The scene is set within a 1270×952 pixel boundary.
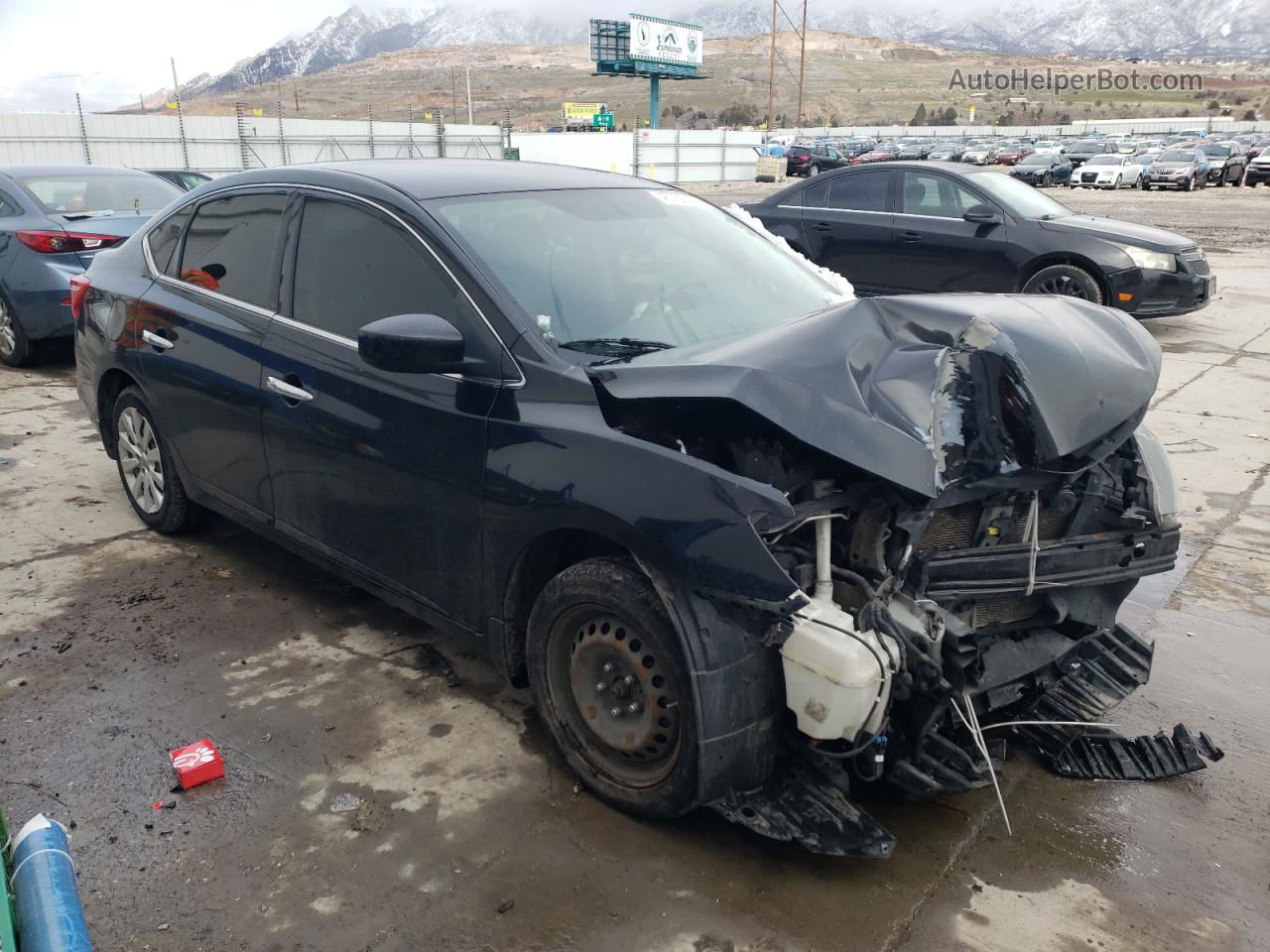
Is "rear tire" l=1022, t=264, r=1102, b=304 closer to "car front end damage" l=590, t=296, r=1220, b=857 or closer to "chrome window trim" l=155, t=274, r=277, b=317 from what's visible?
"car front end damage" l=590, t=296, r=1220, b=857

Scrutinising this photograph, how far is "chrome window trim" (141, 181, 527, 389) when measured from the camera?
3.02 m

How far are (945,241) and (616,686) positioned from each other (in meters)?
8.03

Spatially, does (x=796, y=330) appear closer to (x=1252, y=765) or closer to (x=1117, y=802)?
(x=1117, y=802)

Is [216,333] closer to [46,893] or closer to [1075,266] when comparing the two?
[46,893]

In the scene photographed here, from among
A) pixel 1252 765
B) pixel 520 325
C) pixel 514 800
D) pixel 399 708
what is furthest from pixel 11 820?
pixel 1252 765

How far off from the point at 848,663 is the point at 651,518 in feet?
1.99

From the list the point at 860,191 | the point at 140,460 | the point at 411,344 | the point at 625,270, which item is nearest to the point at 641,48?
the point at 860,191

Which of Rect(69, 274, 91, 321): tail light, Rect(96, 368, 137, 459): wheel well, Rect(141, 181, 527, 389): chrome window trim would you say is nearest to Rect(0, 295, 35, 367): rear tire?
Rect(69, 274, 91, 321): tail light

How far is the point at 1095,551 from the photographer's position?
2.98m

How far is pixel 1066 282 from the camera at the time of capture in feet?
30.8

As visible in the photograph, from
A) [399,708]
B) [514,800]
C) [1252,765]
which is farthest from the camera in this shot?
[399,708]

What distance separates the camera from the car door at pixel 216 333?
389 cm

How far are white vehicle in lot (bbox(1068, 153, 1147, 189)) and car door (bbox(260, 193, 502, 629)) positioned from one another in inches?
1449

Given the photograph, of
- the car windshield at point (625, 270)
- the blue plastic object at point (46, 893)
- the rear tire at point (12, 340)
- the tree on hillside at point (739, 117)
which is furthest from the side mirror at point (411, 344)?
the tree on hillside at point (739, 117)
